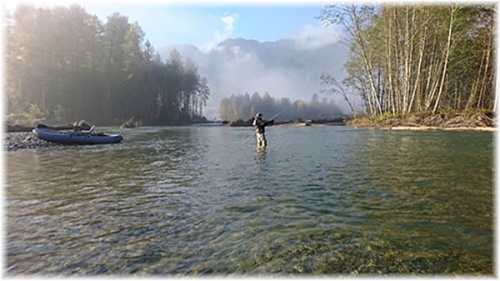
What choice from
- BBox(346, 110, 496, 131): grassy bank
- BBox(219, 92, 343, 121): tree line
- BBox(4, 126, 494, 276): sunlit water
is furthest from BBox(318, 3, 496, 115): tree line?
BBox(219, 92, 343, 121): tree line

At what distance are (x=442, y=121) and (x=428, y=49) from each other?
462 inches

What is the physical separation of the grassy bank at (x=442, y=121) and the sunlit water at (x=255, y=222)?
58.6ft

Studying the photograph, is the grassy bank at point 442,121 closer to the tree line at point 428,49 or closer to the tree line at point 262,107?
the tree line at point 428,49

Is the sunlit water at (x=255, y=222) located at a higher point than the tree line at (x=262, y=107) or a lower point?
lower

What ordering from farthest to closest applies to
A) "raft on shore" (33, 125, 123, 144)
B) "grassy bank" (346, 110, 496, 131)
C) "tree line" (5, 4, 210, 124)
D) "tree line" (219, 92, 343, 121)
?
"tree line" (219, 92, 343, 121) < "tree line" (5, 4, 210, 124) < "grassy bank" (346, 110, 496, 131) < "raft on shore" (33, 125, 123, 144)

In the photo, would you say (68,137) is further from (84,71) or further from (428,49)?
(84,71)

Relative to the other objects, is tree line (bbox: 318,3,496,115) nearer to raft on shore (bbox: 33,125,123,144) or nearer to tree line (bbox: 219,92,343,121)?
raft on shore (bbox: 33,125,123,144)

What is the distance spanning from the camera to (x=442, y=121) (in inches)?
995

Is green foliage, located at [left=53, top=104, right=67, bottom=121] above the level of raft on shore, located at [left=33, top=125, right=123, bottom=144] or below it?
above

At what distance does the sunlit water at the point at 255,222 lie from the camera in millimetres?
3410

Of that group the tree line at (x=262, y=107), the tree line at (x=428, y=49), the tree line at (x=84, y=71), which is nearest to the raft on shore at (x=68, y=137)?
the tree line at (x=428, y=49)

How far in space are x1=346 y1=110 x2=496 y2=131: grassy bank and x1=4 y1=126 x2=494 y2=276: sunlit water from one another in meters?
17.9

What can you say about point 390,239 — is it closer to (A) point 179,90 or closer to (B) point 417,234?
(B) point 417,234

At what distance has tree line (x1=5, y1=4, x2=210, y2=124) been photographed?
159 feet
